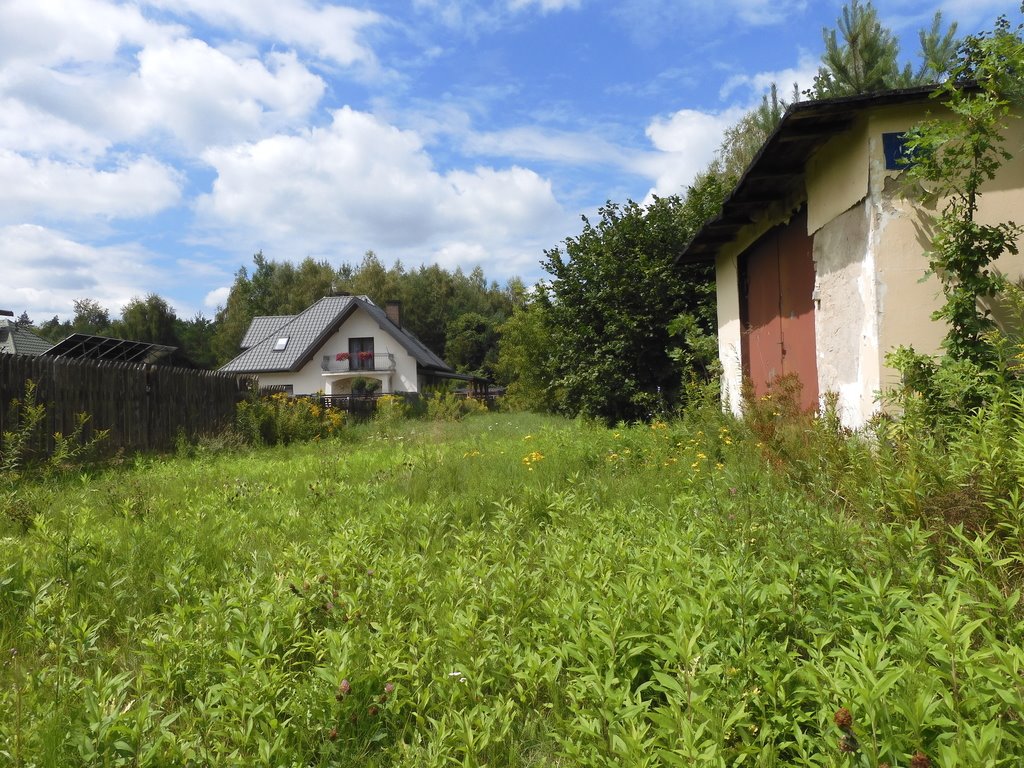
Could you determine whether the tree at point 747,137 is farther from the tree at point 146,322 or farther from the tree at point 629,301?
the tree at point 146,322

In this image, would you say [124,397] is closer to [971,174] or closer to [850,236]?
[850,236]

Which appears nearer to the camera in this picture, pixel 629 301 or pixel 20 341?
pixel 629 301

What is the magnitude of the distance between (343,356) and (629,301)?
85.4ft

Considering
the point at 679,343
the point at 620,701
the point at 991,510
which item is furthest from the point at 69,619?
the point at 679,343

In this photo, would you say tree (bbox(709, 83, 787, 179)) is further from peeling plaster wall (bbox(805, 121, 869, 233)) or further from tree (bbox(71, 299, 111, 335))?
tree (bbox(71, 299, 111, 335))

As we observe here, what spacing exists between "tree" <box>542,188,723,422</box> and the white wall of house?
23.0 metres

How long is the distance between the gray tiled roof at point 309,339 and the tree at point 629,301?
2232 cm

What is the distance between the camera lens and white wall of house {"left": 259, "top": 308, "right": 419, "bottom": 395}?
120 feet

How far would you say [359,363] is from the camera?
36594 millimetres

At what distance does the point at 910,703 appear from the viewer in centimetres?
162

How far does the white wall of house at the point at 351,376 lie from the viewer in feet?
120

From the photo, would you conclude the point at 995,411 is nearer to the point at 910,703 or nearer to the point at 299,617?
the point at 910,703

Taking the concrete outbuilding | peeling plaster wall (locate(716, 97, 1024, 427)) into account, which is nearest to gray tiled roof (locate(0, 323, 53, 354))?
the concrete outbuilding

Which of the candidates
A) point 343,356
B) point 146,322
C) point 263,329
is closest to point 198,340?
point 146,322
